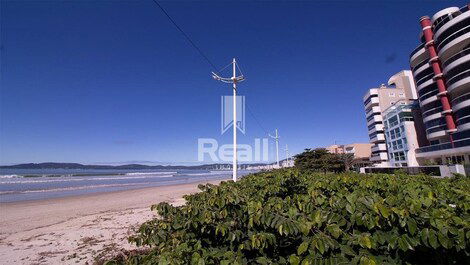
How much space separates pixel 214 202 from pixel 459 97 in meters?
43.7

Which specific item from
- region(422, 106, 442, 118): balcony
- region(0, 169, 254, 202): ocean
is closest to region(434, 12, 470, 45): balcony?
region(422, 106, 442, 118): balcony

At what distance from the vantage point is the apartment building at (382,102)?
198ft

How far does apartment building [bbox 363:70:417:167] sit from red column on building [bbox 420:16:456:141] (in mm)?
21345

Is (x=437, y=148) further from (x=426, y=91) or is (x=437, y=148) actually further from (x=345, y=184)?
(x=345, y=184)

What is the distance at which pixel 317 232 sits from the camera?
206cm

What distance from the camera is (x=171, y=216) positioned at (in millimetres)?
2967

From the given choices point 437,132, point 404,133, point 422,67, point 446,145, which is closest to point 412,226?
point 446,145

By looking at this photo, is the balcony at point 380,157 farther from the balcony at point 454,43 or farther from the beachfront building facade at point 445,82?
the balcony at point 454,43

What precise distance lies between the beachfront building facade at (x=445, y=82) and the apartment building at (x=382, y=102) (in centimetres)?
1655

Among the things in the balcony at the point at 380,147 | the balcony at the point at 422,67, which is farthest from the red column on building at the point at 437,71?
the balcony at the point at 380,147

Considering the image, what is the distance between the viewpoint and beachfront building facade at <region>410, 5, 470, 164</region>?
108 feet

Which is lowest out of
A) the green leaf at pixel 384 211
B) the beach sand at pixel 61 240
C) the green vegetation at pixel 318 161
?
the beach sand at pixel 61 240

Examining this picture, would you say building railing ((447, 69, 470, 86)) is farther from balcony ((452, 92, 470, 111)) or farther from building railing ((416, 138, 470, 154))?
building railing ((416, 138, 470, 154))

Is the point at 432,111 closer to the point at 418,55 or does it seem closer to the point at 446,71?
the point at 446,71
